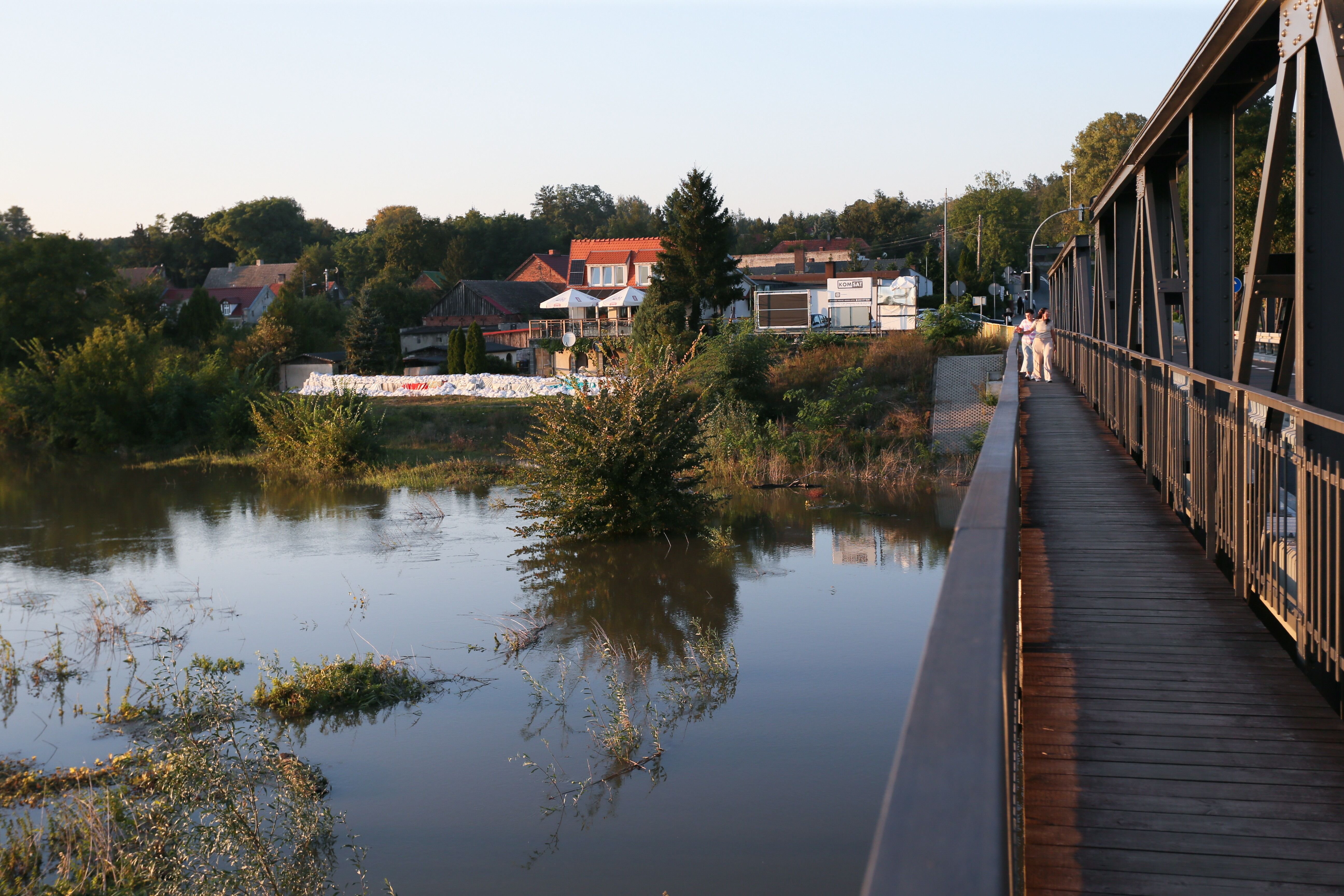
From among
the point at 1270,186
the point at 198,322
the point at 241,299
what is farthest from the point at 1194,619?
the point at 241,299

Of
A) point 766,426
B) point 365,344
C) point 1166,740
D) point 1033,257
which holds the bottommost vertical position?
point 766,426

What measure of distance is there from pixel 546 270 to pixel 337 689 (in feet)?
237

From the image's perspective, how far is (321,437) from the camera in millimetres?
35312

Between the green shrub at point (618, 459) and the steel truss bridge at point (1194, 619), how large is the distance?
43.7 feet

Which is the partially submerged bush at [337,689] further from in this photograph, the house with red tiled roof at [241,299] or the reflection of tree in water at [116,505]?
the house with red tiled roof at [241,299]

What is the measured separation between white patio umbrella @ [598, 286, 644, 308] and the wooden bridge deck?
44364 mm

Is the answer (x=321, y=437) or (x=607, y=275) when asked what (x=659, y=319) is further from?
(x=607, y=275)

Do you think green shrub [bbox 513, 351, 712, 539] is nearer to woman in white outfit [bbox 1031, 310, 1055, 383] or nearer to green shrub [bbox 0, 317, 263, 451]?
woman in white outfit [bbox 1031, 310, 1055, 383]

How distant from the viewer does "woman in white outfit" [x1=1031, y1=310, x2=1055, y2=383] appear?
21484 millimetres

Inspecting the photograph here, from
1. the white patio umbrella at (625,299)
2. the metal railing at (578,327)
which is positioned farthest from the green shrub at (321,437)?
the metal railing at (578,327)

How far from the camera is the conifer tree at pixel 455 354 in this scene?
168 ft

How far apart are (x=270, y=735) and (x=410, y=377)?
36.4m

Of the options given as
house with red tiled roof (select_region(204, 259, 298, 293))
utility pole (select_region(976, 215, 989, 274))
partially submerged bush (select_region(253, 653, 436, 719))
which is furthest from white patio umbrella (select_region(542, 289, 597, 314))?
house with red tiled roof (select_region(204, 259, 298, 293))

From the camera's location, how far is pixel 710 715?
12.0 metres
